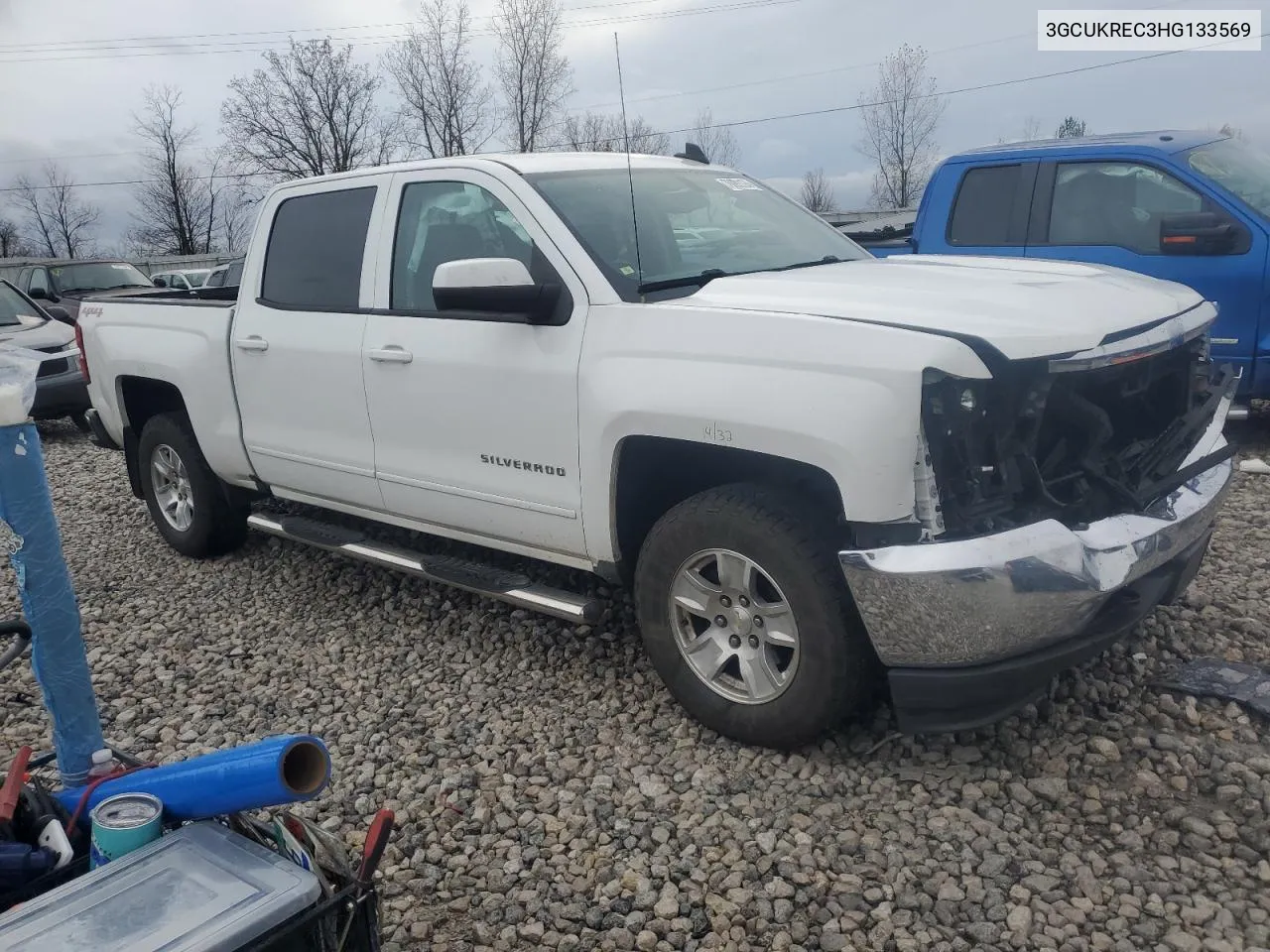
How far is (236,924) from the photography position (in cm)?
176

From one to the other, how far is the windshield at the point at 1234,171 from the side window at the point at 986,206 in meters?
1.05

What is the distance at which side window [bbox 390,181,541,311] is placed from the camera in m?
3.91

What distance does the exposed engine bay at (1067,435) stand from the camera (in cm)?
276

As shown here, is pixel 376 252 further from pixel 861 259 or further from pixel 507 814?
pixel 507 814

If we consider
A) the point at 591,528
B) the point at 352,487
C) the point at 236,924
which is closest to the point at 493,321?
the point at 591,528

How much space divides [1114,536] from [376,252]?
2.96m

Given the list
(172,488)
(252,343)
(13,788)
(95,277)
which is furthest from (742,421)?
(95,277)

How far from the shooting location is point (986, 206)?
23.0ft

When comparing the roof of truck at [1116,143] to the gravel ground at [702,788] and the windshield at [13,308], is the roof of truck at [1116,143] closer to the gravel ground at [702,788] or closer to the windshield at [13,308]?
the gravel ground at [702,788]

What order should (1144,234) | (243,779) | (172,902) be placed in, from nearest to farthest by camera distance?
(172,902), (243,779), (1144,234)

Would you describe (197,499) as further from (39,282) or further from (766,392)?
(39,282)

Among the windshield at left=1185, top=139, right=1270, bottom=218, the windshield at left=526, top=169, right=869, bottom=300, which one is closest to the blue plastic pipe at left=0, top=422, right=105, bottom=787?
the windshield at left=526, top=169, right=869, bottom=300

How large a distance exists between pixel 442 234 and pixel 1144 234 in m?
4.60

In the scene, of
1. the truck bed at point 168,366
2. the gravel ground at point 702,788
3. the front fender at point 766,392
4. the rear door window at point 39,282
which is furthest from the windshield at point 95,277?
the front fender at point 766,392
